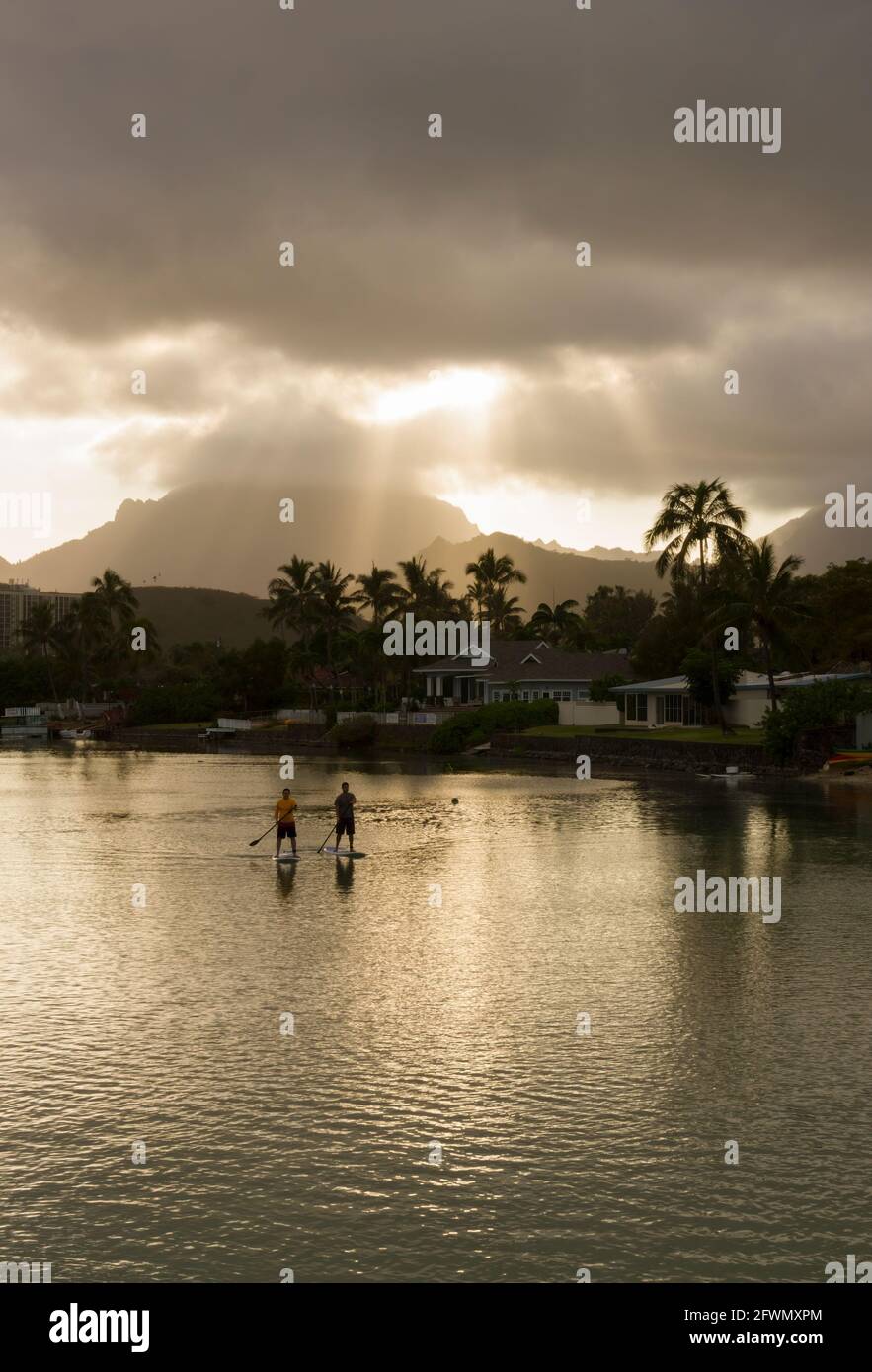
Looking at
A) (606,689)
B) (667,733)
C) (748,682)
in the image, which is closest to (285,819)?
(667,733)

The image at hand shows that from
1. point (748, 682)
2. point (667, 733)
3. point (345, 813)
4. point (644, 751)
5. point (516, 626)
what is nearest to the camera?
point (345, 813)

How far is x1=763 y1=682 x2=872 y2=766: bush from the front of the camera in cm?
5566

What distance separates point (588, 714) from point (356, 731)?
1618 cm

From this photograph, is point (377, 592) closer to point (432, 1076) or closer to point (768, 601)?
point (768, 601)

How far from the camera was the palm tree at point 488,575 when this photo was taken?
5502 inches

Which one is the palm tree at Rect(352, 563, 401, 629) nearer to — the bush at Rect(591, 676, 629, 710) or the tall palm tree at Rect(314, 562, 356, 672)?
the tall palm tree at Rect(314, 562, 356, 672)

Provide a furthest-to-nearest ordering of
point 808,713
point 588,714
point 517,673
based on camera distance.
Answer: point 517,673 → point 588,714 → point 808,713

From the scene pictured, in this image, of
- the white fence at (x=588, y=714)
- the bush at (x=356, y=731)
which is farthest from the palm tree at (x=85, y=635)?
the white fence at (x=588, y=714)

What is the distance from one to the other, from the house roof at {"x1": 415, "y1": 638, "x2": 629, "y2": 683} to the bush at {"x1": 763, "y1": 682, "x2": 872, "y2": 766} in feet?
114

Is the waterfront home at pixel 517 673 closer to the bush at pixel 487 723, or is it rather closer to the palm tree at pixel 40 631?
the bush at pixel 487 723

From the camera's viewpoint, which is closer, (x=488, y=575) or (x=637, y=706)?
(x=637, y=706)

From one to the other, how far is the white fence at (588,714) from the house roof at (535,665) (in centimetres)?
572

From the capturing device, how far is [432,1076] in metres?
11.7
